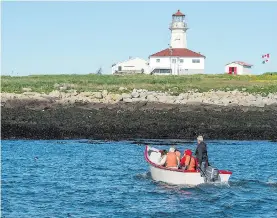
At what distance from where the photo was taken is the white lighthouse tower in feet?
375

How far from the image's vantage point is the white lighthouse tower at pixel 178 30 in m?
114

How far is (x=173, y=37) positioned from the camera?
115562mm

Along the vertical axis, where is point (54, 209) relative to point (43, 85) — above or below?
below

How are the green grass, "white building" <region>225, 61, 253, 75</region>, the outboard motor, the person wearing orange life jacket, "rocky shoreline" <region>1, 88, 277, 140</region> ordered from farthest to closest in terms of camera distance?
"white building" <region>225, 61, 253, 75</region> < the green grass < "rocky shoreline" <region>1, 88, 277, 140</region> < the person wearing orange life jacket < the outboard motor

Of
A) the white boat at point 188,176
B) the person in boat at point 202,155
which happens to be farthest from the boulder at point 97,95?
the person in boat at point 202,155

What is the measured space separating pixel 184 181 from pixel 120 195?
310 centimetres

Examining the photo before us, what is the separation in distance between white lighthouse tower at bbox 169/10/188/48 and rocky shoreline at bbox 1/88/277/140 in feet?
147

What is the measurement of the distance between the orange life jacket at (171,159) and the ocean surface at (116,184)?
1014 mm

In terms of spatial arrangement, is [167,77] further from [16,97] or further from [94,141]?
[94,141]

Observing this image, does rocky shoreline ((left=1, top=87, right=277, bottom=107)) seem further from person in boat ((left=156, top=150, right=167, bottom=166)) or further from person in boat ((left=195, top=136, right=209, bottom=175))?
person in boat ((left=195, top=136, right=209, bottom=175))

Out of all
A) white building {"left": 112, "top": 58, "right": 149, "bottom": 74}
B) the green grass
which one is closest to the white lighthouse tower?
white building {"left": 112, "top": 58, "right": 149, "bottom": 74}

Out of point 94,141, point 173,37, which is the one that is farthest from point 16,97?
point 173,37

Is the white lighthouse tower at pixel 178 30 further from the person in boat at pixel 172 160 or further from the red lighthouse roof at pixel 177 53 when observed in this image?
the person in boat at pixel 172 160

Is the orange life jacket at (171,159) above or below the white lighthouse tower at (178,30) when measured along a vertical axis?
below
